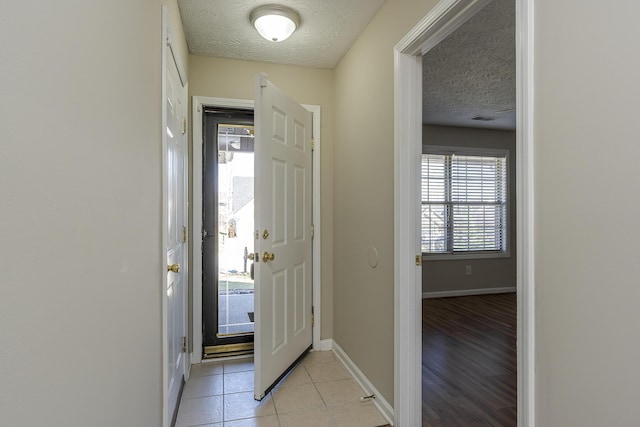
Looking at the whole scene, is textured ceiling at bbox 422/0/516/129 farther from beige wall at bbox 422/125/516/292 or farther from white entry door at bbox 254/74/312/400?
white entry door at bbox 254/74/312/400

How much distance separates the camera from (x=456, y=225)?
5.50 meters

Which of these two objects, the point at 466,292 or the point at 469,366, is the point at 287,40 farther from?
the point at 466,292

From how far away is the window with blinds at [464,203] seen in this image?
538cm

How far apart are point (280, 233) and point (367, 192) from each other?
0.70 m

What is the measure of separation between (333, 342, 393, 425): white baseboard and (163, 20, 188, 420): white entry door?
1.21 metres

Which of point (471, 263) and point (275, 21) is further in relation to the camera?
point (471, 263)

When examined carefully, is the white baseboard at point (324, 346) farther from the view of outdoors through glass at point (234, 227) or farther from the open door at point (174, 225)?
the open door at point (174, 225)

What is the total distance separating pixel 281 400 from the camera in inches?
91.9

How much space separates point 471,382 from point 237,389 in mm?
1721

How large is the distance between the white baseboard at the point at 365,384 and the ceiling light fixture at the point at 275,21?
241cm
